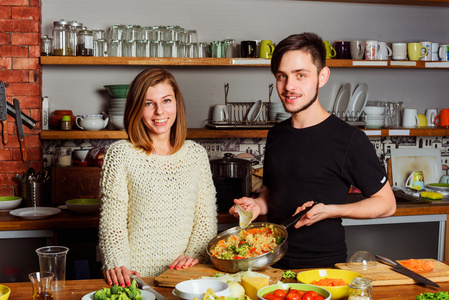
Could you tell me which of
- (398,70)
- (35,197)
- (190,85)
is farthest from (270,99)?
Result: (35,197)

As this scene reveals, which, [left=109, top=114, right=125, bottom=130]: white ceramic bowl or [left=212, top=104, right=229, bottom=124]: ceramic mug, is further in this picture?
[left=212, top=104, right=229, bottom=124]: ceramic mug

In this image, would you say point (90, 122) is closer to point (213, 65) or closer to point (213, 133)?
point (213, 133)

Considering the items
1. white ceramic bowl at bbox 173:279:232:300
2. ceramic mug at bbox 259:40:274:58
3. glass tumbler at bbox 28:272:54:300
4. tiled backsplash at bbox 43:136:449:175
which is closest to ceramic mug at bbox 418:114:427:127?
tiled backsplash at bbox 43:136:449:175

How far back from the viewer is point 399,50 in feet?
13.4

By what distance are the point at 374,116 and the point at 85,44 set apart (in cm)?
219

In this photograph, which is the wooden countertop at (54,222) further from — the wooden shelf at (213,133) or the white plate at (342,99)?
the white plate at (342,99)

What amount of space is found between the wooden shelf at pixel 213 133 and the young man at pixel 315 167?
157cm

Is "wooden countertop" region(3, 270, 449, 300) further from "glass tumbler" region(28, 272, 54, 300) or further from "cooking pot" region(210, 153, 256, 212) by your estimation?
"cooking pot" region(210, 153, 256, 212)

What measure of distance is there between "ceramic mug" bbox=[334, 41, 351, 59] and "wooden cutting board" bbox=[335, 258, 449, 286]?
2379 mm

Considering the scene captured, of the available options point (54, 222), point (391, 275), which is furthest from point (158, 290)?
point (54, 222)

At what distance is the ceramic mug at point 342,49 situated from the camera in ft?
13.0

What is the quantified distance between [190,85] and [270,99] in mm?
645

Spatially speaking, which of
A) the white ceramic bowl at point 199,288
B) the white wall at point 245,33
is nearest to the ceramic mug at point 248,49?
the white wall at point 245,33

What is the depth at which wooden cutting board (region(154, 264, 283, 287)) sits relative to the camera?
5.67ft
